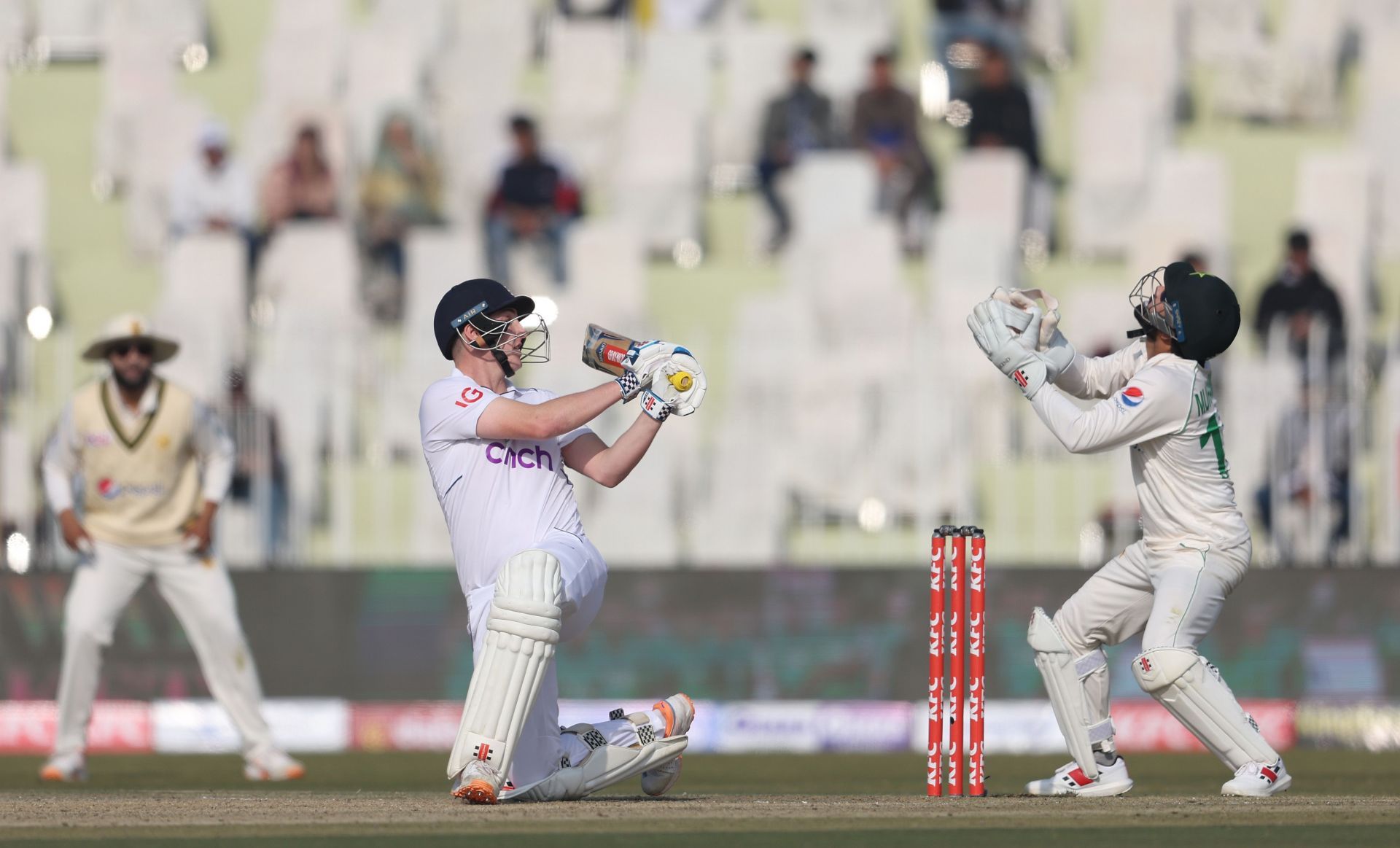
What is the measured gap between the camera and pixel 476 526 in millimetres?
6605

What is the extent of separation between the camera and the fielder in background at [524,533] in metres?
6.29

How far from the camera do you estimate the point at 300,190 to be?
14039mm

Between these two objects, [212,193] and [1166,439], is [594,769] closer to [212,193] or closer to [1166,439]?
[1166,439]

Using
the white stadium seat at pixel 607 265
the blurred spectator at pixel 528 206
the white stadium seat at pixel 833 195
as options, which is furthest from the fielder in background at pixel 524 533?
the white stadium seat at pixel 833 195

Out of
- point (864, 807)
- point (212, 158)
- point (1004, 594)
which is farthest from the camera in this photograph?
point (212, 158)

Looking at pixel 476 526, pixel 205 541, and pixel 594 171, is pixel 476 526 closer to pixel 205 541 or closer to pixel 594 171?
pixel 205 541

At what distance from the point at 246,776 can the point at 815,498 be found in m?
3.60

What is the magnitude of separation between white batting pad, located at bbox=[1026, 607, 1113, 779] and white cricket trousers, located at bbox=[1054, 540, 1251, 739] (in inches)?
1.1

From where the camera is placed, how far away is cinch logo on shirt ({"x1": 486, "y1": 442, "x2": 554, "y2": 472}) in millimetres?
6621

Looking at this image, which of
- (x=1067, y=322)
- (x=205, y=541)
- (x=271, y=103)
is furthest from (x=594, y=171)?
(x=205, y=541)

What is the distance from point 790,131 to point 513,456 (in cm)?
818

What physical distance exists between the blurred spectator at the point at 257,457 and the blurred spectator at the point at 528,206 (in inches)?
86.0

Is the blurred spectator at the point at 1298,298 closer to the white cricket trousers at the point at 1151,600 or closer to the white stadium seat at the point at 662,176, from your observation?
the white stadium seat at the point at 662,176

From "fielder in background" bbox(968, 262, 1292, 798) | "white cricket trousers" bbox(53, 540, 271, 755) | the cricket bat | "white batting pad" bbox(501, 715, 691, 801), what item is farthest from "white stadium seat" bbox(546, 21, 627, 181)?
"white batting pad" bbox(501, 715, 691, 801)
